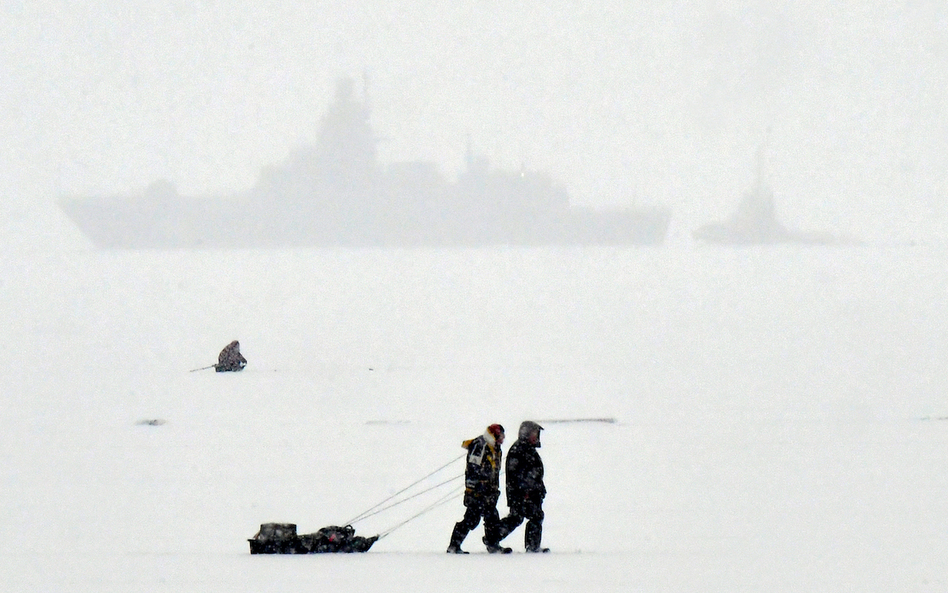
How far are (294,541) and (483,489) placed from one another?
4.96ft

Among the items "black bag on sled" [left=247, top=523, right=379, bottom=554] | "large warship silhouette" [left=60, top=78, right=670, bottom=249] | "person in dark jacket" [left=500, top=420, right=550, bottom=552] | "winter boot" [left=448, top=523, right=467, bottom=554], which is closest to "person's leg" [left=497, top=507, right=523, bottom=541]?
"person in dark jacket" [left=500, top=420, right=550, bottom=552]

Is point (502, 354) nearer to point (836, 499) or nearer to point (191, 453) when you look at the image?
point (191, 453)

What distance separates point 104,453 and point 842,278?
71210 millimetres

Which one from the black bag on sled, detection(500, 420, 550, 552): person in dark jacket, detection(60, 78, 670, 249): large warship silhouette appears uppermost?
detection(60, 78, 670, 249): large warship silhouette

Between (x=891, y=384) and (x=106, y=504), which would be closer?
(x=106, y=504)

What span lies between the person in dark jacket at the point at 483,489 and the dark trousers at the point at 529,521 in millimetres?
118

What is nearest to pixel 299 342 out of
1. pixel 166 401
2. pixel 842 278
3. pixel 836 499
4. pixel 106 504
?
pixel 166 401

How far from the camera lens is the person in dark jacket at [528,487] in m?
7.62

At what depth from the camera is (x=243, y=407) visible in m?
15.5

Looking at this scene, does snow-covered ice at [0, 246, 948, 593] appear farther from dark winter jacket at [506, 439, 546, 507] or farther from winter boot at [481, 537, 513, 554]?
dark winter jacket at [506, 439, 546, 507]

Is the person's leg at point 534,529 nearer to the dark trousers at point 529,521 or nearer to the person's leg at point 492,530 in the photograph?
the dark trousers at point 529,521

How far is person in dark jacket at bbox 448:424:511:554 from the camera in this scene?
7.62m

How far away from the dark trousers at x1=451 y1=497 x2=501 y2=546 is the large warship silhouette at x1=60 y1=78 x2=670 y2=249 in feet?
344

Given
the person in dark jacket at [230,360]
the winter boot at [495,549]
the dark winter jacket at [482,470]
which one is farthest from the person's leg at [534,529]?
the person in dark jacket at [230,360]
